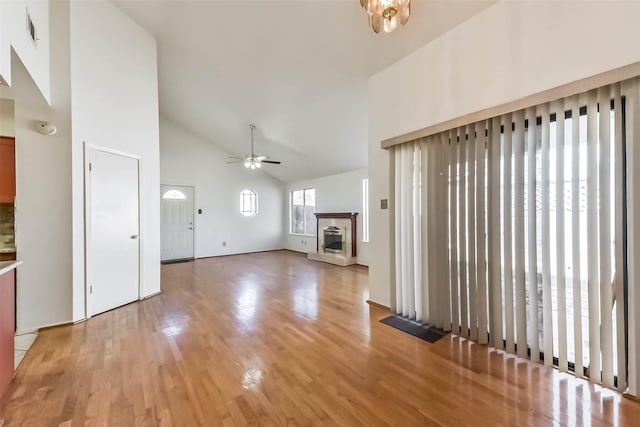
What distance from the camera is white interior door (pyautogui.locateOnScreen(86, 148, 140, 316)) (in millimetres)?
3221

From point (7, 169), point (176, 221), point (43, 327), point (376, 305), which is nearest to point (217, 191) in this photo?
point (176, 221)

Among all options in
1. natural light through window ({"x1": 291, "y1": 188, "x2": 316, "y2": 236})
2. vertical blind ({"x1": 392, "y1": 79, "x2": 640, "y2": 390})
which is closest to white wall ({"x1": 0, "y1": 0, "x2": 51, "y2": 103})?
vertical blind ({"x1": 392, "y1": 79, "x2": 640, "y2": 390})

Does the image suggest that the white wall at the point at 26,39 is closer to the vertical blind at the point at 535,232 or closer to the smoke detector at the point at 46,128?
the smoke detector at the point at 46,128

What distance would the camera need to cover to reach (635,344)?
5.65 ft

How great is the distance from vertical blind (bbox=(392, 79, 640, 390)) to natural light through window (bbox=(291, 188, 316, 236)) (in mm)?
5341

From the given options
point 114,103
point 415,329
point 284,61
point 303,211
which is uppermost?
point 284,61

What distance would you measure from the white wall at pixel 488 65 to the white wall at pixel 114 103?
3.32m

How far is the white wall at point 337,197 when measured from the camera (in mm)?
6469

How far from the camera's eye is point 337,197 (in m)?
7.18

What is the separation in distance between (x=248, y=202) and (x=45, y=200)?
567 cm

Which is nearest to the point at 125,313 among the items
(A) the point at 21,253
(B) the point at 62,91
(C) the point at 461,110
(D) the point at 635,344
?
(A) the point at 21,253

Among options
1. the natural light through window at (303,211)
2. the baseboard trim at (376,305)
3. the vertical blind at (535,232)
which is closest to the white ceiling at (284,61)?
the vertical blind at (535,232)

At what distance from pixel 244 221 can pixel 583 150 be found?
777 centimetres

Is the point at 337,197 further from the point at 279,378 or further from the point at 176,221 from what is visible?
the point at 279,378
